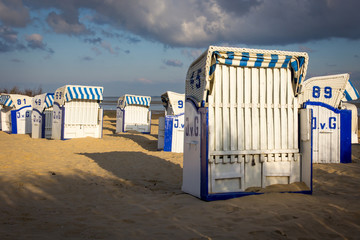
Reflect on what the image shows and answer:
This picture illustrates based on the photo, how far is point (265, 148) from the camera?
20.1ft

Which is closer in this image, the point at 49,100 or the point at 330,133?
the point at 330,133

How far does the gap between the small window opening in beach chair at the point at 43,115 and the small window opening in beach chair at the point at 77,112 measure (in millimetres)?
1446

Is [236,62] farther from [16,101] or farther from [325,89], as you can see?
[16,101]

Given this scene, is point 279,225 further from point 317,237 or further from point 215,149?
point 215,149

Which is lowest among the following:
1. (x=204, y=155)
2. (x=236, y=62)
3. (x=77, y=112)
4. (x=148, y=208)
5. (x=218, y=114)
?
(x=148, y=208)

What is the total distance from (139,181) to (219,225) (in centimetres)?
394

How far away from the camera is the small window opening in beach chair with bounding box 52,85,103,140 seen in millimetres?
16578

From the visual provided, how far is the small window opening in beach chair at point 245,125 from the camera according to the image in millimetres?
5699

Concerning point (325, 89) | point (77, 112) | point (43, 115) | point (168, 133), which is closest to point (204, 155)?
point (325, 89)

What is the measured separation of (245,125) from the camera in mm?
5988

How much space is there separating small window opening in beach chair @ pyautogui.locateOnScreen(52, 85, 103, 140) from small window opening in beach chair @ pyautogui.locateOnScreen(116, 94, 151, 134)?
5.23 meters

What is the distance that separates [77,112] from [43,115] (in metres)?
3.37

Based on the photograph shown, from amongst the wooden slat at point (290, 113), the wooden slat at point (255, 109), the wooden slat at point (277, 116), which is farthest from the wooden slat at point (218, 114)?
the wooden slat at point (290, 113)

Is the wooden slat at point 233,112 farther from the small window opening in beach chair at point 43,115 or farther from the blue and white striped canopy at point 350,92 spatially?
the small window opening in beach chair at point 43,115
